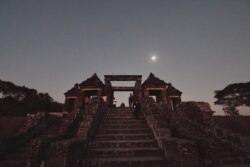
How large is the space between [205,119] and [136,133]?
538 centimetres

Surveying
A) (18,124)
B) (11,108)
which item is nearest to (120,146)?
(18,124)

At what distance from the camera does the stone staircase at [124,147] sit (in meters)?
5.33

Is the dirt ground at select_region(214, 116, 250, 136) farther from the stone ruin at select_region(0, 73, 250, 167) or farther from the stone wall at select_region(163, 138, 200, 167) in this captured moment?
the stone wall at select_region(163, 138, 200, 167)

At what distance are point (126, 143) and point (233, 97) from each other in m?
43.5

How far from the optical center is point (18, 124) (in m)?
12.5

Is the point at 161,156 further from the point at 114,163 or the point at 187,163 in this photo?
the point at 114,163

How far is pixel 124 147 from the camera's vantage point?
6551mm

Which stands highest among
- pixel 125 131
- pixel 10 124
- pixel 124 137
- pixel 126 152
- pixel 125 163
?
pixel 10 124

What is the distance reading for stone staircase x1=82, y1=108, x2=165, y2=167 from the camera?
533 centimetres

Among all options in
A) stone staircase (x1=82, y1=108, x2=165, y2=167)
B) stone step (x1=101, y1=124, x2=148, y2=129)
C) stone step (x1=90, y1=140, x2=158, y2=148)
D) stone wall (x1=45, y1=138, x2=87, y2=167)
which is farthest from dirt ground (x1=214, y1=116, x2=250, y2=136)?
stone wall (x1=45, y1=138, x2=87, y2=167)

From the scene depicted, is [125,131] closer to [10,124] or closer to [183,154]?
[183,154]

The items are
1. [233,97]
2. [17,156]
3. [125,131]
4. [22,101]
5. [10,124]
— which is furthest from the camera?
[233,97]

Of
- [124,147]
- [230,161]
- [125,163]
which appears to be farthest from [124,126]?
[230,161]

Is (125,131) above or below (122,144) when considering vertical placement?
above
